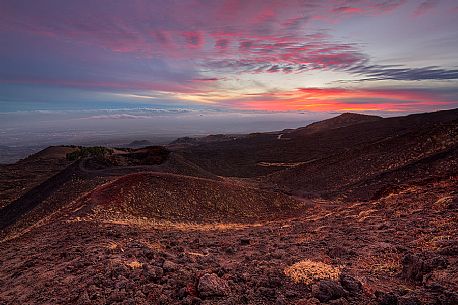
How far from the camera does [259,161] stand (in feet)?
232

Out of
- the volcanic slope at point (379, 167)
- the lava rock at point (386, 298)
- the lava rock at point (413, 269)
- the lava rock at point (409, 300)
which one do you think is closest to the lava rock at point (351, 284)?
the lava rock at point (386, 298)

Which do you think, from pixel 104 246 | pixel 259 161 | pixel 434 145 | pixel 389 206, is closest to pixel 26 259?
pixel 104 246

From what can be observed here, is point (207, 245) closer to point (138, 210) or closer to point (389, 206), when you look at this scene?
point (138, 210)

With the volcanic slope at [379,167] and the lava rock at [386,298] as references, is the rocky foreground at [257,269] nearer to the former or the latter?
the lava rock at [386,298]

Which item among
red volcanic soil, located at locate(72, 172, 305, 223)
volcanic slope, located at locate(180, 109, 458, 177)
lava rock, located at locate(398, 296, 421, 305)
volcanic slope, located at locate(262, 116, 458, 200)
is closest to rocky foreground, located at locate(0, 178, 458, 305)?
lava rock, located at locate(398, 296, 421, 305)

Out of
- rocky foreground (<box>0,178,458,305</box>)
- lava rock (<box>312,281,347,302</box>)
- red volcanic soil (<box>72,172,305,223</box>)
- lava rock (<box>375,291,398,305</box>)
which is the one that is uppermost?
lava rock (<box>375,291,398,305</box>)

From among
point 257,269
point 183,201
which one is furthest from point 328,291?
point 183,201

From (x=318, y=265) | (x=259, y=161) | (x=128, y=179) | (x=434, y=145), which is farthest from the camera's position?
(x=259, y=161)

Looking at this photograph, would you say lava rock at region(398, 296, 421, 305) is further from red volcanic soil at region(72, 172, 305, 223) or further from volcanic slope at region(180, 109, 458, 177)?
volcanic slope at region(180, 109, 458, 177)

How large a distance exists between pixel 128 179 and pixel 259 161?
49.7 m


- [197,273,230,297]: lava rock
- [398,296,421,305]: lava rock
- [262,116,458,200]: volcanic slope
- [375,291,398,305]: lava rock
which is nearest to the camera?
[398,296,421,305]: lava rock

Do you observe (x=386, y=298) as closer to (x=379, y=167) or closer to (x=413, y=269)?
(x=413, y=269)

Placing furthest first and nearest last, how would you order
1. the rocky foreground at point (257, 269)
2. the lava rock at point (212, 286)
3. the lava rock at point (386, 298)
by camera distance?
the lava rock at point (212, 286) → the rocky foreground at point (257, 269) → the lava rock at point (386, 298)

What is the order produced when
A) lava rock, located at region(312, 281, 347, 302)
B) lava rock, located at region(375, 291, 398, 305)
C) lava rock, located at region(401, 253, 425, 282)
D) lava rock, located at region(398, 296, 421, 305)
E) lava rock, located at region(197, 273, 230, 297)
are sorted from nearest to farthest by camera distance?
lava rock, located at region(398, 296, 421, 305)
lava rock, located at region(375, 291, 398, 305)
lava rock, located at region(312, 281, 347, 302)
lava rock, located at region(197, 273, 230, 297)
lava rock, located at region(401, 253, 425, 282)
